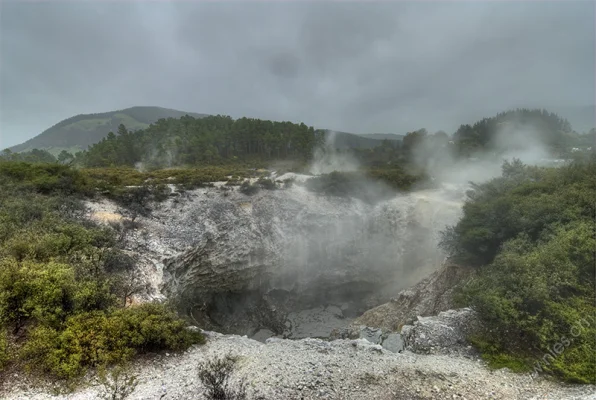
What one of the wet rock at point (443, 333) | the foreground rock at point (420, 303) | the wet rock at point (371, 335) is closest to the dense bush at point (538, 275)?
the wet rock at point (443, 333)

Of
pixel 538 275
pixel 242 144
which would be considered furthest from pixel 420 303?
pixel 242 144

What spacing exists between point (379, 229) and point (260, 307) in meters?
14.1

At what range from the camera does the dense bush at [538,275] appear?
33.3 feet

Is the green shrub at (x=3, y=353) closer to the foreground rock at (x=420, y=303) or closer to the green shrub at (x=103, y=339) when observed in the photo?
the green shrub at (x=103, y=339)

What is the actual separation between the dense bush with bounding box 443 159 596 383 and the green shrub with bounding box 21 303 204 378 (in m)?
11.6

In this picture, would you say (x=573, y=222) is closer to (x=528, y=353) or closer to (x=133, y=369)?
(x=528, y=353)

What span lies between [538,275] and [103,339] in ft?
54.0

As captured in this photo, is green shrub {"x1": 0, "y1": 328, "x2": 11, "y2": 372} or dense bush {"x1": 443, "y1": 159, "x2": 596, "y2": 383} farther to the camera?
dense bush {"x1": 443, "y1": 159, "x2": 596, "y2": 383}

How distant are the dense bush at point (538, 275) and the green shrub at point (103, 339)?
1157 cm

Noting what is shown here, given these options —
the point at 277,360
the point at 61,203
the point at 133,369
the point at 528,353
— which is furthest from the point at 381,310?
the point at 61,203

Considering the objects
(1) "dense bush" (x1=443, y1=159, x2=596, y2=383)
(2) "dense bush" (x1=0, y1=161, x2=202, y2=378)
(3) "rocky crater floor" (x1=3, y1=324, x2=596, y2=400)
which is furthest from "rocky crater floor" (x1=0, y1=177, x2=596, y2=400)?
(1) "dense bush" (x1=443, y1=159, x2=596, y2=383)

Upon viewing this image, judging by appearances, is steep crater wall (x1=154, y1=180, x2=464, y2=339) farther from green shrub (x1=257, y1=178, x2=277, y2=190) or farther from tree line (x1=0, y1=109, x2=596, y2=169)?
tree line (x1=0, y1=109, x2=596, y2=169)

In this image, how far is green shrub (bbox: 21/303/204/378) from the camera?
328 inches

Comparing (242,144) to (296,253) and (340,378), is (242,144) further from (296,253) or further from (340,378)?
(340,378)
